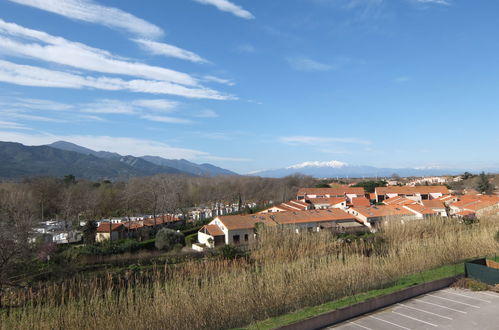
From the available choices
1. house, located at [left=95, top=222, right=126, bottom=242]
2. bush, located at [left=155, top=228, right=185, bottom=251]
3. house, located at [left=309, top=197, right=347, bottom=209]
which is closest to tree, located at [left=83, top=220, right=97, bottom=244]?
house, located at [left=95, top=222, right=126, bottom=242]

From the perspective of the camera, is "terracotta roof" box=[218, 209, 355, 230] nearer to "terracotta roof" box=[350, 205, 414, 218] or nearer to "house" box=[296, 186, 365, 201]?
"terracotta roof" box=[350, 205, 414, 218]

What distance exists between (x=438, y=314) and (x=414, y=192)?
145 ft

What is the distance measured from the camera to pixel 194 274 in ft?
28.8

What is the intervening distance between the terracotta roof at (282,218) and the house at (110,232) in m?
8.99

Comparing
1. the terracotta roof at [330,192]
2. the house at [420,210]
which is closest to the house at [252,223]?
the house at [420,210]

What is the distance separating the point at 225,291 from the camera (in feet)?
26.4

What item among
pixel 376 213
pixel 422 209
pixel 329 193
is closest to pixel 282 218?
pixel 376 213

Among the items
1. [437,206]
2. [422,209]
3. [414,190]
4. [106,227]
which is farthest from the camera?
[414,190]

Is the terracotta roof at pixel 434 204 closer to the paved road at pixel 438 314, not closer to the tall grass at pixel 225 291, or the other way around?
the tall grass at pixel 225 291

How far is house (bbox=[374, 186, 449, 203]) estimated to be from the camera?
4614 centimetres

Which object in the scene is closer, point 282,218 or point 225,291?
point 225,291

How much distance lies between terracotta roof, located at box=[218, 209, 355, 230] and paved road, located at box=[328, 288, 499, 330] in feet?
54.0

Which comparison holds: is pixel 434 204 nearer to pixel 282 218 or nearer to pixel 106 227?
pixel 282 218

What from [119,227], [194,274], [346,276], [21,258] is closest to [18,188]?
[119,227]
